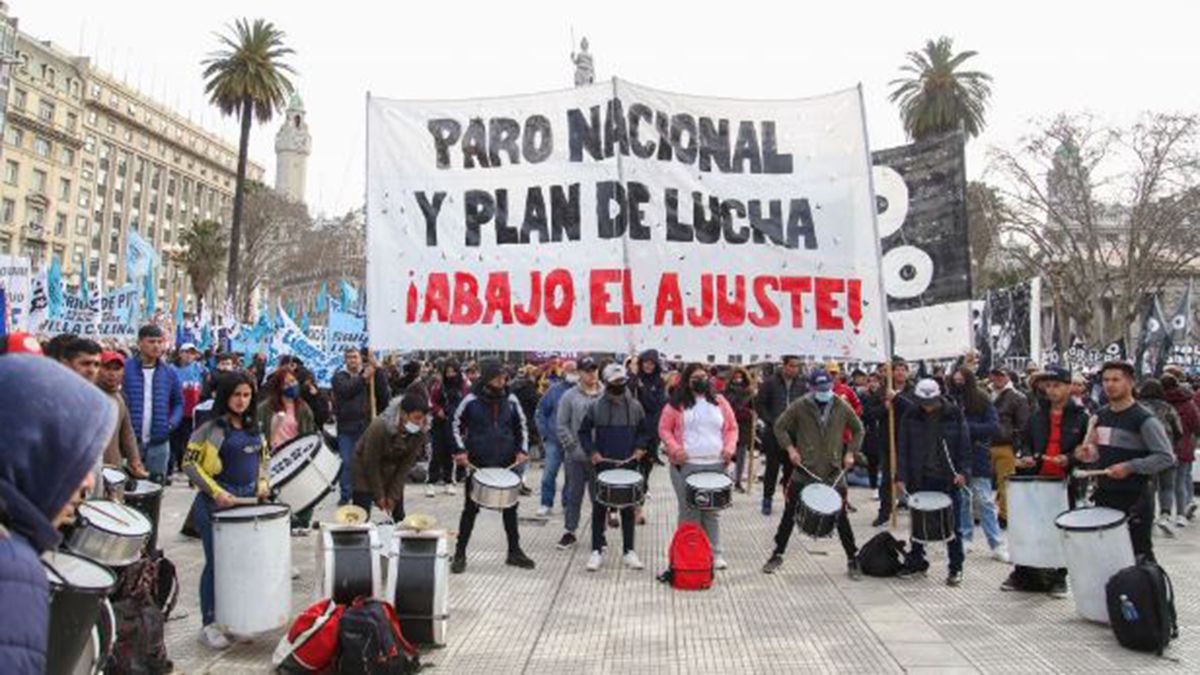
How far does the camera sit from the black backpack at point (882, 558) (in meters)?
8.38

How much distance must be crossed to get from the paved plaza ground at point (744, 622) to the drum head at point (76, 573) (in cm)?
241

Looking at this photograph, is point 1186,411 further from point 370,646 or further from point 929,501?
point 370,646

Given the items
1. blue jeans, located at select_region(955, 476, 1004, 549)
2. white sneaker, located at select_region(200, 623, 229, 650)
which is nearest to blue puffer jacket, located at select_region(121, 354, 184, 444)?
white sneaker, located at select_region(200, 623, 229, 650)

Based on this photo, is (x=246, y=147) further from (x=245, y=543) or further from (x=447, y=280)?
(x=245, y=543)

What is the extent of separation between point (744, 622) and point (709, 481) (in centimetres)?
162

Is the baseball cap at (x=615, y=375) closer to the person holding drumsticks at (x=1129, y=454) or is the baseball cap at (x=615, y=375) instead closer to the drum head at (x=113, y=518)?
the person holding drumsticks at (x=1129, y=454)

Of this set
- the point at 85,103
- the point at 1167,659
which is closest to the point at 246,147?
the point at 1167,659

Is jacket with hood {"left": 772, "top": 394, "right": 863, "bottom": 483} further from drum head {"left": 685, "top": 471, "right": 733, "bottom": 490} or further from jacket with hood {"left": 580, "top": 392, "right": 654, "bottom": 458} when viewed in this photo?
jacket with hood {"left": 580, "top": 392, "right": 654, "bottom": 458}

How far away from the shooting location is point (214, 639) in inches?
230

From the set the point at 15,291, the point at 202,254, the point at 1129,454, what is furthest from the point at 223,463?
the point at 202,254

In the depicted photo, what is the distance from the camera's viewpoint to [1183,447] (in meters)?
A: 11.2

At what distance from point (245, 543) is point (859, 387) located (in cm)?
1245

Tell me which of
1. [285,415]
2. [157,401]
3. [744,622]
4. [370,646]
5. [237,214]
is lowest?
[744,622]

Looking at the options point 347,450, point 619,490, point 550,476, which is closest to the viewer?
point 619,490
